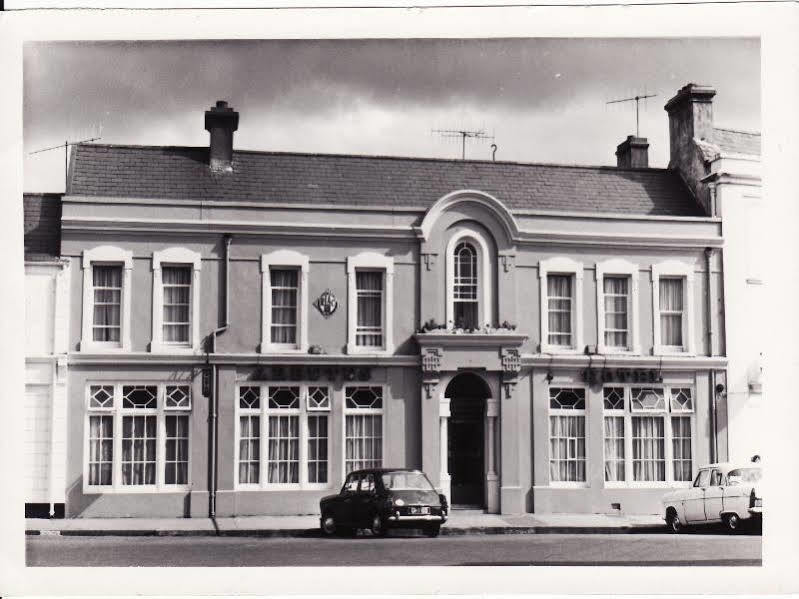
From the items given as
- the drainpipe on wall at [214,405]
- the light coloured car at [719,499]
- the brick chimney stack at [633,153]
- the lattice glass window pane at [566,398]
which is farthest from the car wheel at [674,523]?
the drainpipe on wall at [214,405]

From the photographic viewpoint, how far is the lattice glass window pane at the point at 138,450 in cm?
2091

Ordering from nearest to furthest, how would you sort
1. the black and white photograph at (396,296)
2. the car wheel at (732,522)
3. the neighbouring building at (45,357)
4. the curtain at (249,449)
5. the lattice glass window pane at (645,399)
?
the black and white photograph at (396,296) → the neighbouring building at (45,357) → the car wheel at (732,522) → the curtain at (249,449) → the lattice glass window pane at (645,399)

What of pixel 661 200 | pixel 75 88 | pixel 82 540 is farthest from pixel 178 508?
pixel 661 200

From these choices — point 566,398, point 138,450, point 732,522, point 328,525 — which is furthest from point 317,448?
point 732,522

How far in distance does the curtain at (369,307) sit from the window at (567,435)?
327 centimetres

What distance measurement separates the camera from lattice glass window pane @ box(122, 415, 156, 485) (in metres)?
20.9

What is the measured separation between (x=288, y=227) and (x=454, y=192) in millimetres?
2995

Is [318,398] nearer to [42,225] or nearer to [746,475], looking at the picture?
[42,225]

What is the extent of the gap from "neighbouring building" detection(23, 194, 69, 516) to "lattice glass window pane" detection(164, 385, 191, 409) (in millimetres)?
1693

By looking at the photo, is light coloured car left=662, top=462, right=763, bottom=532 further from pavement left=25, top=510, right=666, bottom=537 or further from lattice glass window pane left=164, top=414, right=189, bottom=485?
lattice glass window pane left=164, top=414, right=189, bottom=485

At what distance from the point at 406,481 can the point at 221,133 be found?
639 centimetres

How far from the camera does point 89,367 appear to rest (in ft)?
69.7

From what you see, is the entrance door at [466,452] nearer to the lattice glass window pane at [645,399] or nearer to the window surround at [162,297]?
the lattice glass window pane at [645,399]

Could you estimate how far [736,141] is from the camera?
20797 mm
